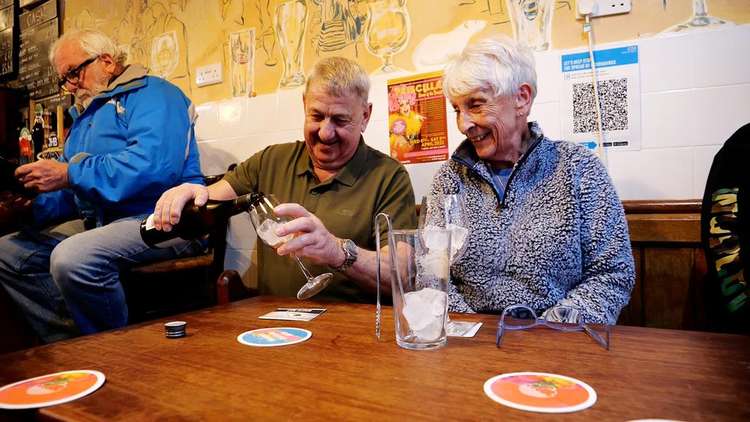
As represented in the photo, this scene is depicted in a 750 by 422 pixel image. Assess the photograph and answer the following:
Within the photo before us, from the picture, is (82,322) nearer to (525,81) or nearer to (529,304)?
(529,304)

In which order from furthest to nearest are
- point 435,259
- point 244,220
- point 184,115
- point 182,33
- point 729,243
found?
point 182,33
point 244,220
point 184,115
point 729,243
point 435,259

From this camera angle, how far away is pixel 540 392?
1.98ft

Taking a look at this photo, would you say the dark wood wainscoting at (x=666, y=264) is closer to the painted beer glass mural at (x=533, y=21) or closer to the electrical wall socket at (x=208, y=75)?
the painted beer glass mural at (x=533, y=21)

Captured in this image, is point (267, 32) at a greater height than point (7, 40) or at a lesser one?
lesser

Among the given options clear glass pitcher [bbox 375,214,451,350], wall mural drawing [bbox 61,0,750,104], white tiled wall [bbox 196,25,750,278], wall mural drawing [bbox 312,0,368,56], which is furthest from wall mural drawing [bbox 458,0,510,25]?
clear glass pitcher [bbox 375,214,451,350]

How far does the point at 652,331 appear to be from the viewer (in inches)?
34.6

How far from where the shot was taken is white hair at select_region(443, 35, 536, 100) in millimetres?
1365

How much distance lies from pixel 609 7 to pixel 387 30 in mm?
885

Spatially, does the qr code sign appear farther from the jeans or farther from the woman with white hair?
the jeans

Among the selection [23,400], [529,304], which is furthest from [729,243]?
[23,400]

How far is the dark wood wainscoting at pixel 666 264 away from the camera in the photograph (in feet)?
5.06

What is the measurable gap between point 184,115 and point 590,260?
5.64 ft

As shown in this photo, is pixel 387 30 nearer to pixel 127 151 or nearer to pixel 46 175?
pixel 127 151

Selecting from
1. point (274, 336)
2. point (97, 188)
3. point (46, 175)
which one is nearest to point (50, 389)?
point (274, 336)
